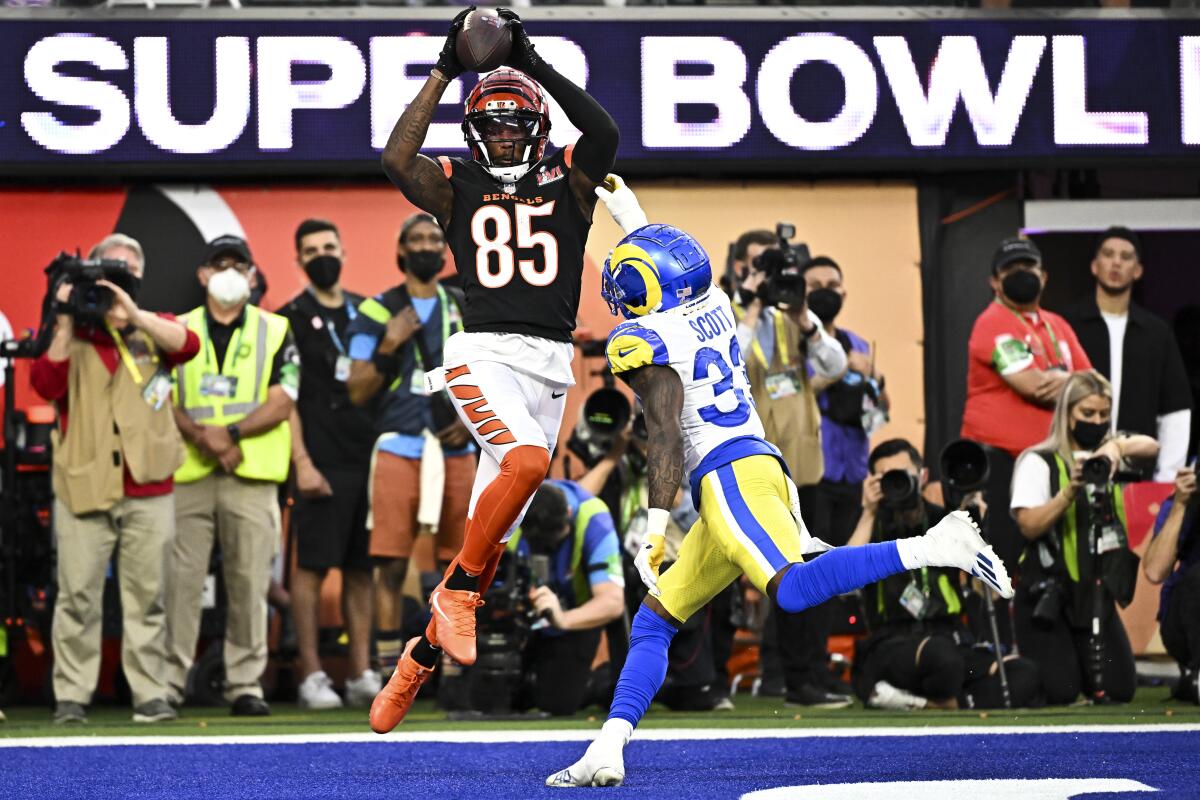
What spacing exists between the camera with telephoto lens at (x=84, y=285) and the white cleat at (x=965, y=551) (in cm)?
452

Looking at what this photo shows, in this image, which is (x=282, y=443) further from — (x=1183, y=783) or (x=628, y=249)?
(x=1183, y=783)

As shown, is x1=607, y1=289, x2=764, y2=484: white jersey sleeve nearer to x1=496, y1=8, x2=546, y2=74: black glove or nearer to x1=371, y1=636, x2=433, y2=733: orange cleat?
x1=496, y1=8, x2=546, y2=74: black glove

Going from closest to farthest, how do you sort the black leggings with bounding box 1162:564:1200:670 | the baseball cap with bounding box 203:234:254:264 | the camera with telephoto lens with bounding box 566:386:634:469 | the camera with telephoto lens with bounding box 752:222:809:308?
the black leggings with bounding box 1162:564:1200:670 → the camera with telephoto lens with bounding box 752:222:809:308 → the camera with telephoto lens with bounding box 566:386:634:469 → the baseball cap with bounding box 203:234:254:264

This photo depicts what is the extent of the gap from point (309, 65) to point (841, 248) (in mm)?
3123

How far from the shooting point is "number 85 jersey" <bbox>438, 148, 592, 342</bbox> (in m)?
6.12

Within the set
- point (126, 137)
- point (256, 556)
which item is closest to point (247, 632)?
point (256, 556)

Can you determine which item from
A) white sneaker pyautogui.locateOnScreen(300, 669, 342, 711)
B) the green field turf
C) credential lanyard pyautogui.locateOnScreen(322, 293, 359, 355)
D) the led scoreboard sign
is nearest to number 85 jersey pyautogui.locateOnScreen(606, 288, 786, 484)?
the green field turf

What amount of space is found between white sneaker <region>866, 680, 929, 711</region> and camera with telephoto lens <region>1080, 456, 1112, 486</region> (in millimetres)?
1287

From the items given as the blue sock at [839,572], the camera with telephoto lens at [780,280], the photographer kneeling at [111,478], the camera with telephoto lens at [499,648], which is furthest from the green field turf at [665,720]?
the blue sock at [839,572]

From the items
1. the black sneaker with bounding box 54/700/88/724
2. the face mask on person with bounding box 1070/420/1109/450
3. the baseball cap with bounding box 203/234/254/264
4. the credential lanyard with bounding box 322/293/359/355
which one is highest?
the baseball cap with bounding box 203/234/254/264

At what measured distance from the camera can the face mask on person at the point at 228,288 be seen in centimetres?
902

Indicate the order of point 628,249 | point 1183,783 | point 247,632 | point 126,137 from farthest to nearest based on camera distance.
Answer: point 126,137 < point 247,632 < point 628,249 < point 1183,783

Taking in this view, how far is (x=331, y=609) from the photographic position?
9.88 metres

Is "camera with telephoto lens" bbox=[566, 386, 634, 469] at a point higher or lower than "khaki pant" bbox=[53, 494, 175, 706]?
higher
